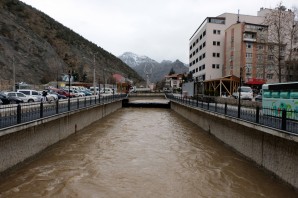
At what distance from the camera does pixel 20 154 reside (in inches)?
534

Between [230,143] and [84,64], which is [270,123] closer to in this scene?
[230,143]

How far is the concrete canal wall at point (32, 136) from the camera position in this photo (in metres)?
12.1

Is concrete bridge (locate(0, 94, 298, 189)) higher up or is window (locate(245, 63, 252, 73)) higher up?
window (locate(245, 63, 252, 73))

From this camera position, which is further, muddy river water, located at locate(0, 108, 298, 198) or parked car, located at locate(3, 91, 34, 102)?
parked car, located at locate(3, 91, 34, 102)

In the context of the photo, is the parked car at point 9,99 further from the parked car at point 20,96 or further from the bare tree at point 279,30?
the bare tree at point 279,30

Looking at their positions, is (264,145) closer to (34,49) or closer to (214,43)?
(214,43)

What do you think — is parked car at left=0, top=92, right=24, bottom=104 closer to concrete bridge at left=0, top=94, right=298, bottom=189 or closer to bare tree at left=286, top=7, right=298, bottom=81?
concrete bridge at left=0, top=94, right=298, bottom=189

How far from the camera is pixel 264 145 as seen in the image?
43.0 ft

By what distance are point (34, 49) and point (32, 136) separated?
301ft

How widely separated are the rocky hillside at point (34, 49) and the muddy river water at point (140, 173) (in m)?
33.3

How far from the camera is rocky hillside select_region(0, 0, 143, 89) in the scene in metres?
80.9

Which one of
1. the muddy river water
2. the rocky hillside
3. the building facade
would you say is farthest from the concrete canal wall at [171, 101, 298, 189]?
the building facade

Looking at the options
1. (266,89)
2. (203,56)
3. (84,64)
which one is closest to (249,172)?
(266,89)

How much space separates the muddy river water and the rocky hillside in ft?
109
